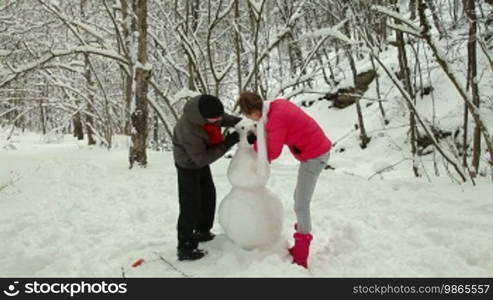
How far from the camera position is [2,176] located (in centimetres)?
920

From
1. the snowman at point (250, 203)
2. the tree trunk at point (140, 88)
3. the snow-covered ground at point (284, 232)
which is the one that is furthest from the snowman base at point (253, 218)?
the tree trunk at point (140, 88)

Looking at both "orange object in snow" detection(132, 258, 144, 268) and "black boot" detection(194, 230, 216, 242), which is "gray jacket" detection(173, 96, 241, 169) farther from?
"orange object in snow" detection(132, 258, 144, 268)

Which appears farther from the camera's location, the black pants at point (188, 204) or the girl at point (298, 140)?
the black pants at point (188, 204)

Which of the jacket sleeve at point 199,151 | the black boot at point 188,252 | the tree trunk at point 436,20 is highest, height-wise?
the tree trunk at point 436,20

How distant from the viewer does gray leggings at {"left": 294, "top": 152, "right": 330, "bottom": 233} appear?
373 centimetres

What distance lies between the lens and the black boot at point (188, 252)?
402cm

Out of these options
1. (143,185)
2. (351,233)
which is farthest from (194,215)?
(143,185)

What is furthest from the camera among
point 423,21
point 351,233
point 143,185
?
point 143,185

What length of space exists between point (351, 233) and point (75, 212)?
393 cm

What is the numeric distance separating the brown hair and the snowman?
24 cm

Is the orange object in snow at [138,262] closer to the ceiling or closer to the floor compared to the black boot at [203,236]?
closer to the floor

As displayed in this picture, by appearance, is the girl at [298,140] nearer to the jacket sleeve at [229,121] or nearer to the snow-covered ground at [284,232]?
the snow-covered ground at [284,232]

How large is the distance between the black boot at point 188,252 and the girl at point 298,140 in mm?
963

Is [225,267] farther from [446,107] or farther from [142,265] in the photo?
[446,107]
